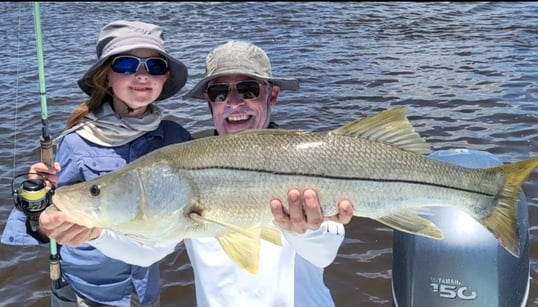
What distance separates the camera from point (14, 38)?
13.9 metres

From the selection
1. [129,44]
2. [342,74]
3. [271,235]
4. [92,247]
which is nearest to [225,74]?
[129,44]

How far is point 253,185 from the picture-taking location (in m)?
2.62

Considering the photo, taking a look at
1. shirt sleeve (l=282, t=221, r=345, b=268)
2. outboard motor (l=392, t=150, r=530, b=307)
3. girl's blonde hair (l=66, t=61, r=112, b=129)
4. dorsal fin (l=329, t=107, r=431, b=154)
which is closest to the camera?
dorsal fin (l=329, t=107, r=431, b=154)

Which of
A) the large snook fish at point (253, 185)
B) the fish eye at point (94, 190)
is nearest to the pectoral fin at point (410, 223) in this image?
the large snook fish at point (253, 185)

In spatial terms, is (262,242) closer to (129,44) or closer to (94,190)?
(94,190)

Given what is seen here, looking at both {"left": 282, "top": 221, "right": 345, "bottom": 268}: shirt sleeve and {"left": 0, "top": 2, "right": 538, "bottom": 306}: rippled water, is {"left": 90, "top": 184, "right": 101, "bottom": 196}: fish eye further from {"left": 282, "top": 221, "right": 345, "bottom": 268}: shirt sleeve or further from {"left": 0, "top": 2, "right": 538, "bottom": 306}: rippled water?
{"left": 0, "top": 2, "right": 538, "bottom": 306}: rippled water

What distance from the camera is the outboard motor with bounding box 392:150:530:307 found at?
3629 mm

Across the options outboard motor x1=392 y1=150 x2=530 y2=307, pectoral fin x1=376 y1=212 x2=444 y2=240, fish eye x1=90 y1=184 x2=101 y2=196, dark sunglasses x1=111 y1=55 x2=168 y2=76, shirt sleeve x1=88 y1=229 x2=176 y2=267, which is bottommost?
outboard motor x1=392 y1=150 x2=530 y2=307

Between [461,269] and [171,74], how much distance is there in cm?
210

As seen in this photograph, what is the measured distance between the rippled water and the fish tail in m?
2.61

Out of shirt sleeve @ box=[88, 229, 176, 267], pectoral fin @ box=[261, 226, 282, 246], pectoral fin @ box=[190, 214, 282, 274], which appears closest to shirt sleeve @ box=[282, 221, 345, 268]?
pectoral fin @ box=[261, 226, 282, 246]

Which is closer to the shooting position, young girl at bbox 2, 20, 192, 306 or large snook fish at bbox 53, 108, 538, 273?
large snook fish at bbox 53, 108, 538, 273

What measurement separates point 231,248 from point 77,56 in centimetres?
1066

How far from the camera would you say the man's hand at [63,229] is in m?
2.72
